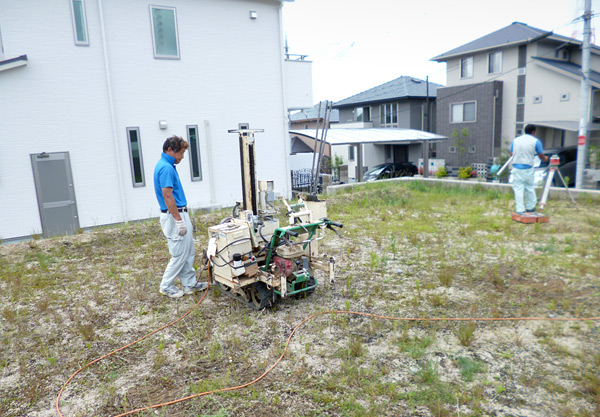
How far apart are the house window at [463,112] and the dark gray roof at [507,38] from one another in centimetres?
244

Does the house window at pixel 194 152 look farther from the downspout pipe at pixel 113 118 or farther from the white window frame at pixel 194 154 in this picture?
the downspout pipe at pixel 113 118

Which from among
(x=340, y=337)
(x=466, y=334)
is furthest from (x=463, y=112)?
(x=340, y=337)

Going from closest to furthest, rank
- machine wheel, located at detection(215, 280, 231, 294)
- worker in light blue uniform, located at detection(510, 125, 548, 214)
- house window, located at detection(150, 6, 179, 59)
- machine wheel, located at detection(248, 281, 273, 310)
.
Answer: machine wheel, located at detection(248, 281, 273, 310) < machine wheel, located at detection(215, 280, 231, 294) < worker in light blue uniform, located at detection(510, 125, 548, 214) < house window, located at detection(150, 6, 179, 59)

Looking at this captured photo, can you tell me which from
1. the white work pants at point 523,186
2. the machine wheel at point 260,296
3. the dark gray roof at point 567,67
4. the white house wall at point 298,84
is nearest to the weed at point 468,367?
the machine wheel at point 260,296

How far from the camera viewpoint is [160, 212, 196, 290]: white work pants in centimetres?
461

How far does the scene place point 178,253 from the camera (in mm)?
4672

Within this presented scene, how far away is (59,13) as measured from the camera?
8336mm

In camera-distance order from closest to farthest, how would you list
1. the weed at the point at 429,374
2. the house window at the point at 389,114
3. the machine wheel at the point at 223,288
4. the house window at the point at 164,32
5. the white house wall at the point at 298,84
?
the weed at the point at 429,374, the machine wheel at the point at 223,288, the house window at the point at 164,32, the white house wall at the point at 298,84, the house window at the point at 389,114

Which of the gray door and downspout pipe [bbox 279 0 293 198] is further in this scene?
downspout pipe [bbox 279 0 293 198]

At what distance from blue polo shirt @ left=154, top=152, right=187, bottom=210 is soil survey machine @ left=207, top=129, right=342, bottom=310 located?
1.73 ft

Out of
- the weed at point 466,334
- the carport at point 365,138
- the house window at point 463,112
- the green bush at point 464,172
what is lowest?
the weed at point 466,334

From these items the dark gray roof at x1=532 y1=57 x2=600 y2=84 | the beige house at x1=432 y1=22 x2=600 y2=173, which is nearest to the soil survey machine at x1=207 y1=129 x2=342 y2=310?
the beige house at x1=432 y1=22 x2=600 y2=173

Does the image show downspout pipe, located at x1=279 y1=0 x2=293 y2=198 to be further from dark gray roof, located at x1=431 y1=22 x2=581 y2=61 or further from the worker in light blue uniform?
dark gray roof, located at x1=431 y1=22 x2=581 y2=61

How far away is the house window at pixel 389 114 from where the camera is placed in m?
24.8
